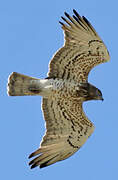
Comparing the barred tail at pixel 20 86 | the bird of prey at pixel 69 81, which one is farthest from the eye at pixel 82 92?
the barred tail at pixel 20 86

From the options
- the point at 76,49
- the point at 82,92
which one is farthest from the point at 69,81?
the point at 76,49

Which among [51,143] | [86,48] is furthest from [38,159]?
[86,48]

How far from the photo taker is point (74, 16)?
1747 centimetres

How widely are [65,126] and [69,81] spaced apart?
127cm

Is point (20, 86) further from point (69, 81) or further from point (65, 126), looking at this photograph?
point (65, 126)

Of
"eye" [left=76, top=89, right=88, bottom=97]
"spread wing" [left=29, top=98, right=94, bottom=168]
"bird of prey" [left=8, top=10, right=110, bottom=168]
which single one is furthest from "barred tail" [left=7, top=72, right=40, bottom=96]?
"eye" [left=76, top=89, right=88, bottom=97]

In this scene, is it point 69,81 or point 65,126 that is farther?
point 65,126

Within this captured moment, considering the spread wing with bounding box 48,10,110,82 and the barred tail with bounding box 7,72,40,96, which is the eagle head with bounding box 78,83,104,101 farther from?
the barred tail with bounding box 7,72,40,96

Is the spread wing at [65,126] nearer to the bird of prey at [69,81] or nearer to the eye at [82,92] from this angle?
the bird of prey at [69,81]

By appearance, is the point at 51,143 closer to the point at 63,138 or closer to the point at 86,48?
the point at 63,138

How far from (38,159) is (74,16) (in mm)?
3833

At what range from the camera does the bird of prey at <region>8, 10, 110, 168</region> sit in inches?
685

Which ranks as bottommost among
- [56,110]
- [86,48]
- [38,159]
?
[38,159]

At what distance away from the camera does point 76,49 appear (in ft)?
57.4
